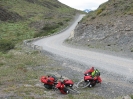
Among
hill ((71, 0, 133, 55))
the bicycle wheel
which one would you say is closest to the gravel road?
the bicycle wheel

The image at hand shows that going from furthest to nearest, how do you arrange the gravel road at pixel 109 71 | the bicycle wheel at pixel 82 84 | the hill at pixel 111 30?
the hill at pixel 111 30 → the bicycle wheel at pixel 82 84 → the gravel road at pixel 109 71

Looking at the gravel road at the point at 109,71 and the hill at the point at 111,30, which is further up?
the hill at the point at 111,30

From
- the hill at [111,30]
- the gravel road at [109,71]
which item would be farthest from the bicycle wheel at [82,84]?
the hill at [111,30]

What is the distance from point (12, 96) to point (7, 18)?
202 feet

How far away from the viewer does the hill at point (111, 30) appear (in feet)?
91.5

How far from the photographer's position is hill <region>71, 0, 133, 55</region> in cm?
2788

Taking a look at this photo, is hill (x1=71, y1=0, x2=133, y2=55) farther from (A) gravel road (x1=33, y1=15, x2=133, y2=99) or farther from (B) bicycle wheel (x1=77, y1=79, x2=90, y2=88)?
(B) bicycle wheel (x1=77, y1=79, x2=90, y2=88)

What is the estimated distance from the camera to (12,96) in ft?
35.7

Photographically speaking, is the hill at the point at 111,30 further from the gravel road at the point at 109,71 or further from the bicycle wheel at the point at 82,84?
the bicycle wheel at the point at 82,84

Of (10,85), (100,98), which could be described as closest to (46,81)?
(10,85)

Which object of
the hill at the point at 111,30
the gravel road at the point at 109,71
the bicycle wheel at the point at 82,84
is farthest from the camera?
the hill at the point at 111,30

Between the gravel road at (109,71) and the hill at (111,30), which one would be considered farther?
the hill at (111,30)

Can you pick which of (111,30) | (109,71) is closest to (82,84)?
(109,71)

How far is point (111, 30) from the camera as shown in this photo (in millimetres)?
31984
